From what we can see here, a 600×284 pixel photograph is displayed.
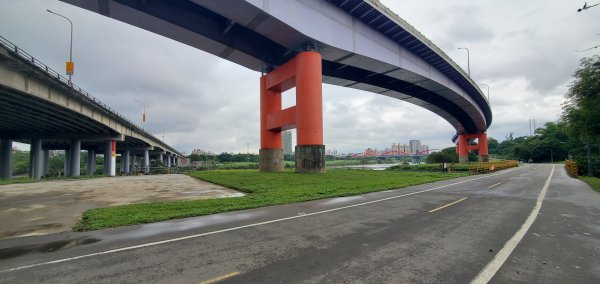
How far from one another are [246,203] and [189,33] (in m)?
17.8

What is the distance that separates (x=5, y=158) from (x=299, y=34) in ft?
162

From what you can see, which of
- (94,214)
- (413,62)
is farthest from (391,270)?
(413,62)

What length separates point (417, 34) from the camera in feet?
96.8

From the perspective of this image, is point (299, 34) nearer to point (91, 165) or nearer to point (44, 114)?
point (44, 114)

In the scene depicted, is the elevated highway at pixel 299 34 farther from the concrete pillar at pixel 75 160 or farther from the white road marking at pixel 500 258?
the concrete pillar at pixel 75 160

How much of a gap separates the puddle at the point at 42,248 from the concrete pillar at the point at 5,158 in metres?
52.9

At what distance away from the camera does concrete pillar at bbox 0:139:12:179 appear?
138 ft

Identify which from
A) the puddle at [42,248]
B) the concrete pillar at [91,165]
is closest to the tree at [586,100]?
the puddle at [42,248]

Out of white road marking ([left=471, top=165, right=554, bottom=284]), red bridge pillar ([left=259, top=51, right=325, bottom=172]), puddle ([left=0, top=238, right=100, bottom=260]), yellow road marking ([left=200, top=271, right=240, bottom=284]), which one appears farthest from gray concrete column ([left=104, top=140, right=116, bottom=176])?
white road marking ([left=471, top=165, right=554, bottom=284])

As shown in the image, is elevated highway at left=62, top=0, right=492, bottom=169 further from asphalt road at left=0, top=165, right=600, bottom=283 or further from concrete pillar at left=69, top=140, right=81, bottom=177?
concrete pillar at left=69, top=140, right=81, bottom=177

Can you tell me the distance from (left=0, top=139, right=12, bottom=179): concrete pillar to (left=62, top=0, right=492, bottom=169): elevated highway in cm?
3884

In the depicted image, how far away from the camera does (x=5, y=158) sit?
42094 mm

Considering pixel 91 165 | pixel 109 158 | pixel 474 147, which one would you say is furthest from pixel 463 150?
pixel 91 165

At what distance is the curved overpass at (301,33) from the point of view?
20328 millimetres
